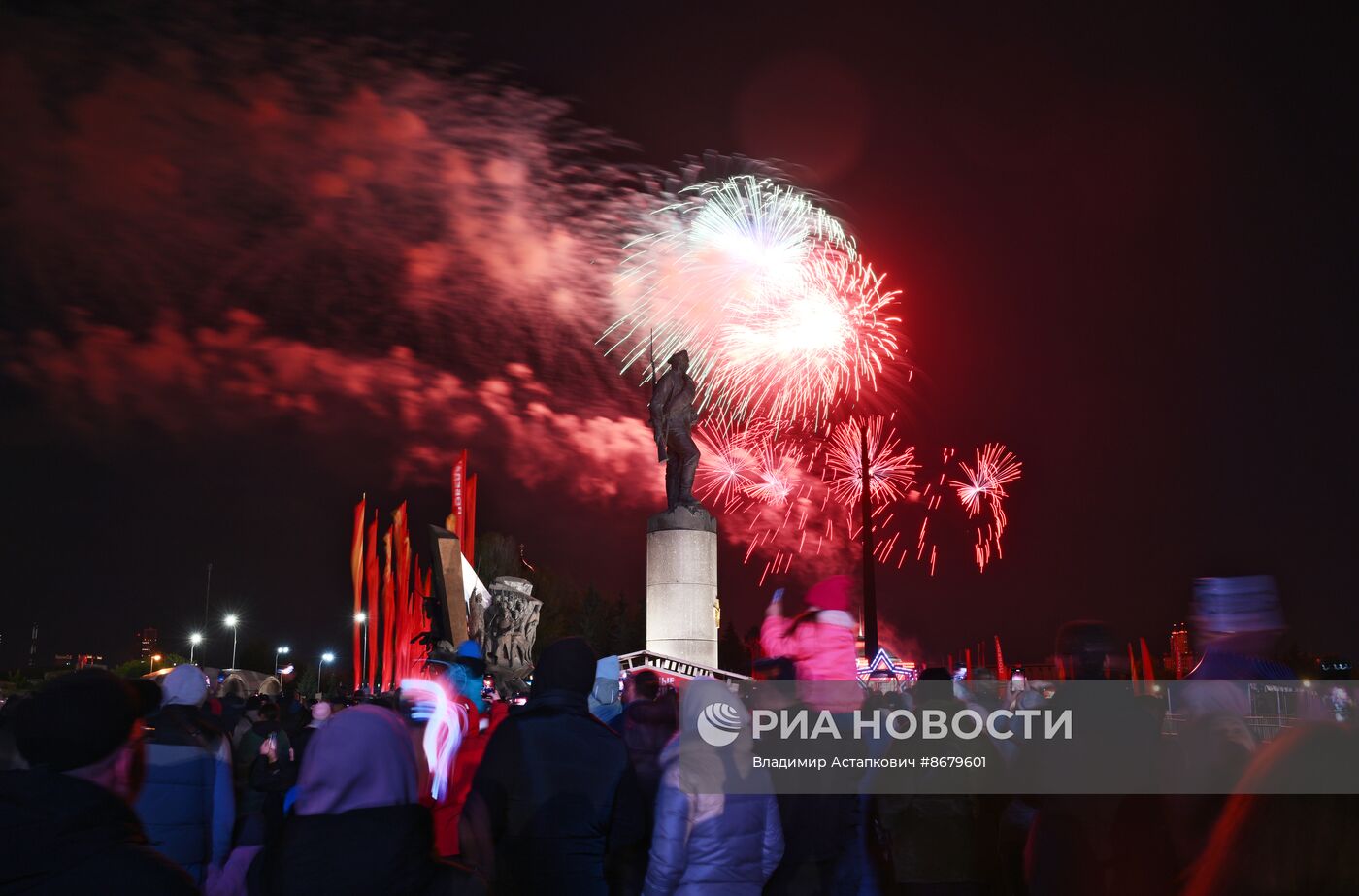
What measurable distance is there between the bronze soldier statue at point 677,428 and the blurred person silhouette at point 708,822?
14.3 meters

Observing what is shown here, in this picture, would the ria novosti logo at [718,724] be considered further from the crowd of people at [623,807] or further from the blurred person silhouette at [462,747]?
the blurred person silhouette at [462,747]

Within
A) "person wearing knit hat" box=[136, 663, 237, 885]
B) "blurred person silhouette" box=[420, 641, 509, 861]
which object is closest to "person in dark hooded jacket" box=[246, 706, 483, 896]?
"blurred person silhouette" box=[420, 641, 509, 861]

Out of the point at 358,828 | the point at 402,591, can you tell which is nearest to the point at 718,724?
the point at 358,828

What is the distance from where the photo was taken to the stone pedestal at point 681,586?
57.8ft

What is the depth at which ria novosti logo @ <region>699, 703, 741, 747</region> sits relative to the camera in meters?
4.11

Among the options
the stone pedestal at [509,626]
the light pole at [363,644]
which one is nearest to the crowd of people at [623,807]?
the stone pedestal at [509,626]

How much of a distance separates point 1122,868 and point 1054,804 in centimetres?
32

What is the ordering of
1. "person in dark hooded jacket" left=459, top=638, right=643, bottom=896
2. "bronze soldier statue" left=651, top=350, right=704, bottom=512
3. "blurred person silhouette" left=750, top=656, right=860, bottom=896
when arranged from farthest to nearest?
"bronze soldier statue" left=651, top=350, right=704, bottom=512
"blurred person silhouette" left=750, top=656, right=860, bottom=896
"person in dark hooded jacket" left=459, top=638, right=643, bottom=896

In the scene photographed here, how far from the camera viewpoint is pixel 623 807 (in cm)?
392

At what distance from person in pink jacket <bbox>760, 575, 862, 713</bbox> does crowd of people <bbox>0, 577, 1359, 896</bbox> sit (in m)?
0.01

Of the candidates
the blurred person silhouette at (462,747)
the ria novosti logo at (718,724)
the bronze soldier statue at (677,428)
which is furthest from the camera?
the bronze soldier statue at (677,428)

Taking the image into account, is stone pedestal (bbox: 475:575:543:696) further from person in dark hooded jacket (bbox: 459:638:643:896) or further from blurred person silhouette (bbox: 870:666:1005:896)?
person in dark hooded jacket (bbox: 459:638:643:896)

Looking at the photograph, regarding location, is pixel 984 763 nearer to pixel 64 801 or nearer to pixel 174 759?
pixel 174 759

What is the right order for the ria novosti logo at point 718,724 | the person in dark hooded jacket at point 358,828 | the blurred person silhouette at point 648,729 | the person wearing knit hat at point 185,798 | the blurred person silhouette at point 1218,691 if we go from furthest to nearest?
the blurred person silhouette at point 648,729 → the person wearing knit hat at point 185,798 → the ria novosti logo at point 718,724 → the blurred person silhouette at point 1218,691 → the person in dark hooded jacket at point 358,828
